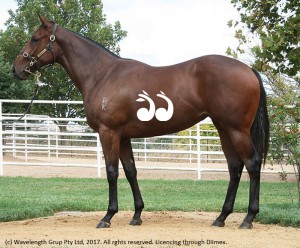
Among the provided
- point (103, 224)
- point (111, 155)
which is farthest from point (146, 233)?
point (111, 155)

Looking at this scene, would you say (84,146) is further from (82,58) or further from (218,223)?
(218,223)

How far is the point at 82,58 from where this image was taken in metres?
8.21

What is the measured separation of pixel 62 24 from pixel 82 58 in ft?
92.0

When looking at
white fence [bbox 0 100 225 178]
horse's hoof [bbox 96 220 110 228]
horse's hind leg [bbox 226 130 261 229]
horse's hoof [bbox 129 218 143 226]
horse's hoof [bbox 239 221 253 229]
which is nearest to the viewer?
horse's hind leg [bbox 226 130 261 229]

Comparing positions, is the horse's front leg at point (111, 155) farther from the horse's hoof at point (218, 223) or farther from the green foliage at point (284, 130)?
the green foliage at point (284, 130)

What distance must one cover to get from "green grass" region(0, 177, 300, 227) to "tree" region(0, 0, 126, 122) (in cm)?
1900

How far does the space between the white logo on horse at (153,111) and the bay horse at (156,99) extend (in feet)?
0.04

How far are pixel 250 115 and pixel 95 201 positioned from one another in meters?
4.41

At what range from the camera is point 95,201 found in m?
11.1

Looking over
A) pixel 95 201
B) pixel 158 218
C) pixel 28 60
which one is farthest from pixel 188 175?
pixel 28 60

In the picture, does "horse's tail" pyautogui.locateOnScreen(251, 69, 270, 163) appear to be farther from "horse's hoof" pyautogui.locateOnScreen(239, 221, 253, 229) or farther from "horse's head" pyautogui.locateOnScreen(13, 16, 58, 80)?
"horse's head" pyautogui.locateOnScreen(13, 16, 58, 80)

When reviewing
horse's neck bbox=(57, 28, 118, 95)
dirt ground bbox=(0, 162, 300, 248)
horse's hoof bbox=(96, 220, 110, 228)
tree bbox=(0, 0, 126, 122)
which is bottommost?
dirt ground bbox=(0, 162, 300, 248)

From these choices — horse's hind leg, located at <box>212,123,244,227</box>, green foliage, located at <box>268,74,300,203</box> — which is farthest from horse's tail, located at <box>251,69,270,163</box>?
green foliage, located at <box>268,74,300,203</box>

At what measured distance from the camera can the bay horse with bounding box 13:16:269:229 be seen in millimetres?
7516
